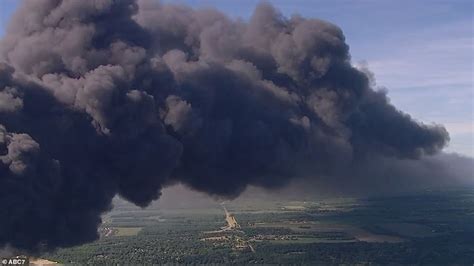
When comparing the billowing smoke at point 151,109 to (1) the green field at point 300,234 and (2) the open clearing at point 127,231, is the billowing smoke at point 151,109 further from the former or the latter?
(2) the open clearing at point 127,231

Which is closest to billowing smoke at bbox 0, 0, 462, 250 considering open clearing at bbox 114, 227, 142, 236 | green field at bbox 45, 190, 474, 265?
green field at bbox 45, 190, 474, 265

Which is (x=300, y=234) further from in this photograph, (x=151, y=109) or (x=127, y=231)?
(x=151, y=109)

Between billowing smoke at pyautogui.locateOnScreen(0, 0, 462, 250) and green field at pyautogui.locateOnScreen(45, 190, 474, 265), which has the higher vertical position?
billowing smoke at pyautogui.locateOnScreen(0, 0, 462, 250)

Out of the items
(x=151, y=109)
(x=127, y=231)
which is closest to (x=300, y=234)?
(x=127, y=231)

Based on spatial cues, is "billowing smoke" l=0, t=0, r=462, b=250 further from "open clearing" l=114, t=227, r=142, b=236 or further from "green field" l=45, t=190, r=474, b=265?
"open clearing" l=114, t=227, r=142, b=236

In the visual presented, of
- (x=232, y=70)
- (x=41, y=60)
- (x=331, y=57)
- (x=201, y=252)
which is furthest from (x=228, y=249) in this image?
(x=41, y=60)

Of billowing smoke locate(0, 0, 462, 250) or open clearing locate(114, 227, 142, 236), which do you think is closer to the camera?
billowing smoke locate(0, 0, 462, 250)

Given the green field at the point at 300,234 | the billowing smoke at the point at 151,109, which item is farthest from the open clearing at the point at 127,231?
the billowing smoke at the point at 151,109

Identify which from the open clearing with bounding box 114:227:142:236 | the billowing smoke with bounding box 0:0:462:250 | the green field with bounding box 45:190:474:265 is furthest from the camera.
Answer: the open clearing with bounding box 114:227:142:236

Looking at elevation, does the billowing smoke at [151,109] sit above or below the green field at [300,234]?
above
